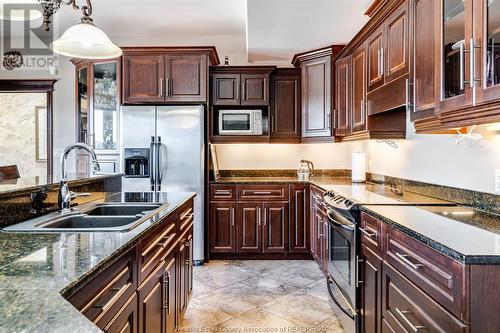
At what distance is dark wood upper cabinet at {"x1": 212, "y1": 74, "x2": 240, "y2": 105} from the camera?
4285 millimetres

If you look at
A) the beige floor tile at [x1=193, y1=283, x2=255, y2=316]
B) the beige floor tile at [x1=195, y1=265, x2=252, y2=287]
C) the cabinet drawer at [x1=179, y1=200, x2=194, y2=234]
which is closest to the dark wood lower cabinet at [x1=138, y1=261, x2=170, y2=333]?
the cabinet drawer at [x1=179, y1=200, x2=194, y2=234]

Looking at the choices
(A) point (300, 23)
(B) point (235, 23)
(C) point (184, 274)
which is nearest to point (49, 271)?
(C) point (184, 274)

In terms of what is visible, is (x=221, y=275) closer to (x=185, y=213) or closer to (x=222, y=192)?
(x=222, y=192)

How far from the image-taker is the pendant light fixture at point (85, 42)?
A: 2133mm

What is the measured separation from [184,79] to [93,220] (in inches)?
99.7

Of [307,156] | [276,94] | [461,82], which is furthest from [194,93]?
[461,82]

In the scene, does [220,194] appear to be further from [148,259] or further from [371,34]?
[148,259]

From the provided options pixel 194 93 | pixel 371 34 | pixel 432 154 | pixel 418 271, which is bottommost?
pixel 418 271

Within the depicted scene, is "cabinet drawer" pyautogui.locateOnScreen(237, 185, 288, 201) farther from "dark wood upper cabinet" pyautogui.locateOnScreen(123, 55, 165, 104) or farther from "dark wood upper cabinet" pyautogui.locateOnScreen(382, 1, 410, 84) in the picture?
"dark wood upper cabinet" pyautogui.locateOnScreen(382, 1, 410, 84)

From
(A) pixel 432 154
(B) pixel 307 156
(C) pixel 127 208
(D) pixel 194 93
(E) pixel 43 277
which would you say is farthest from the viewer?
(B) pixel 307 156

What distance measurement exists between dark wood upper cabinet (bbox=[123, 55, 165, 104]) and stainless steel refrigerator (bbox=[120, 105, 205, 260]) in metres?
0.15

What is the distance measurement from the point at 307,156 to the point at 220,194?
4.43ft

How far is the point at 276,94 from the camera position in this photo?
4438 millimetres

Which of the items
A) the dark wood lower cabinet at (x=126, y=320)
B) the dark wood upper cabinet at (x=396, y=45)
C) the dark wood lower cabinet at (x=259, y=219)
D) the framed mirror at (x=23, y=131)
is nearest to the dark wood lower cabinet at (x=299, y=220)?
the dark wood lower cabinet at (x=259, y=219)
